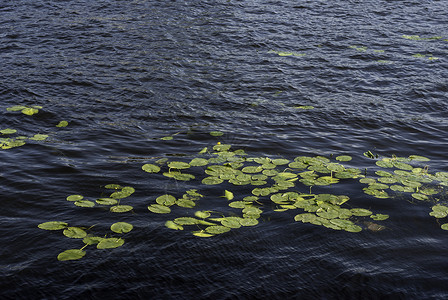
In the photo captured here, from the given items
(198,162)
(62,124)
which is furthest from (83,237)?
(62,124)

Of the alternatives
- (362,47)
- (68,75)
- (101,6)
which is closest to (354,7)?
(362,47)

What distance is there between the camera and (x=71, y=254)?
15.1 ft

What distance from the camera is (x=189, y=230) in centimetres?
509

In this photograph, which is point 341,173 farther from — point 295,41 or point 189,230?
point 295,41

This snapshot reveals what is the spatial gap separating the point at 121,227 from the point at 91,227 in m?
0.31

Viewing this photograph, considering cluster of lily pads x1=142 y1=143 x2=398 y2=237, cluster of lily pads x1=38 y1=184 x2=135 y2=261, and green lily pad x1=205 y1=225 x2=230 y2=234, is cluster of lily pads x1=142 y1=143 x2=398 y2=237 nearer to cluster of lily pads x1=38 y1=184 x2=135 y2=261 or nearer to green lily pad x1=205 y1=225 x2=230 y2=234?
green lily pad x1=205 y1=225 x2=230 y2=234

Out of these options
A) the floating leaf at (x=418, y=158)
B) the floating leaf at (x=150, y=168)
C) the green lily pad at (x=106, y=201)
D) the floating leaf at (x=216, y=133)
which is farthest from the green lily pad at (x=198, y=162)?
the floating leaf at (x=418, y=158)

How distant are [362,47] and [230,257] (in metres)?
8.37

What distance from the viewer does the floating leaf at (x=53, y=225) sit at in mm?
5004

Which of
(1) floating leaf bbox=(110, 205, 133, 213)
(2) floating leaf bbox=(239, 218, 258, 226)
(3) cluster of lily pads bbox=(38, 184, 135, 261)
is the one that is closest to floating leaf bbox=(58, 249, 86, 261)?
(3) cluster of lily pads bbox=(38, 184, 135, 261)

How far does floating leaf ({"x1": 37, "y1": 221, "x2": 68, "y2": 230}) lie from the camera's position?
16.4 ft

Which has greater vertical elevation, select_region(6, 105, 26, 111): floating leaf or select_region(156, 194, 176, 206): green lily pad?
select_region(6, 105, 26, 111): floating leaf

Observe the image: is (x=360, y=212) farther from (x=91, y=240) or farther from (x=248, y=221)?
(x=91, y=240)

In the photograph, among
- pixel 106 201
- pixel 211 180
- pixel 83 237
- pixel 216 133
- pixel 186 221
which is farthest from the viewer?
pixel 216 133
